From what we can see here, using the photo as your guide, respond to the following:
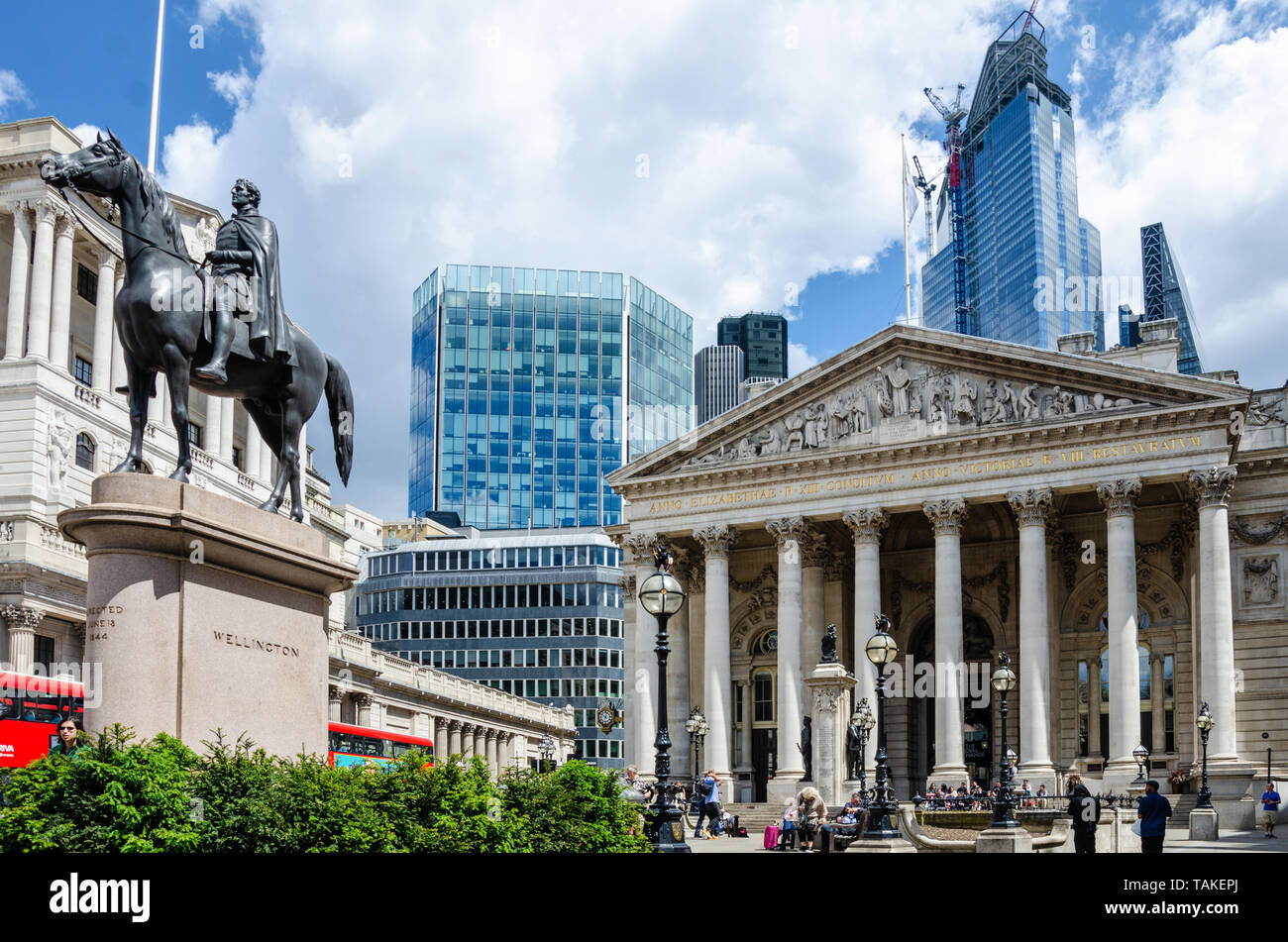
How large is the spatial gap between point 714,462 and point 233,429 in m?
25.8

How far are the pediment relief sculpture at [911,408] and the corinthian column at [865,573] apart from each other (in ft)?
10.9

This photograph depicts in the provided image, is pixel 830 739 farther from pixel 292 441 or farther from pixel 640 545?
pixel 292 441

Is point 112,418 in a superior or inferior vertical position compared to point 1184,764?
superior

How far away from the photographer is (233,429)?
72.3 metres

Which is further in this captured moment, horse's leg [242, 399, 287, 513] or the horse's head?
horse's leg [242, 399, 287, 513]

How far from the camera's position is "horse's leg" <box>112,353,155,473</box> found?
14.0m

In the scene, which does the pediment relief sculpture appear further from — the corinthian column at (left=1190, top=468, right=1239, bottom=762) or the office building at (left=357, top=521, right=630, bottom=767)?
the office building at (left=357, top=521, right=630, bottom=767)

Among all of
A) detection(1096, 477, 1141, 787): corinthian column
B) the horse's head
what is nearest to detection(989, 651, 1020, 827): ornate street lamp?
detection(1096, 477, 1141, 787): corinthian column

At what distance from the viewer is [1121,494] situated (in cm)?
5478

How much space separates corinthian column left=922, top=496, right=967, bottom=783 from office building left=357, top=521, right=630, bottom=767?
2197 inches

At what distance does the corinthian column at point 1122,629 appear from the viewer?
53031mm

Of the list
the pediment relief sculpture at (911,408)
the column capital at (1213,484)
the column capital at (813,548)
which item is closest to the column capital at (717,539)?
the pediment relief sculpture at (911,408)
